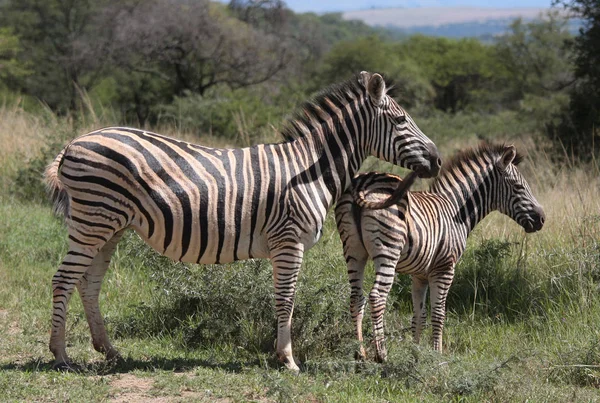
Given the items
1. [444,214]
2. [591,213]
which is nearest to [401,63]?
[591,213]

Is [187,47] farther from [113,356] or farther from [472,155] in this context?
[113,356]

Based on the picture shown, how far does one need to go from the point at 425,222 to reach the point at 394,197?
25.1 inches

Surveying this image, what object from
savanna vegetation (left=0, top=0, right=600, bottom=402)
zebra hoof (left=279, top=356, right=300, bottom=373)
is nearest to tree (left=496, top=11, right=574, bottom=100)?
savanna vegetation (left=0, top=0, right=600, bottom=402)

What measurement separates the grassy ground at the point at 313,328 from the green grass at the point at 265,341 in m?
0.02

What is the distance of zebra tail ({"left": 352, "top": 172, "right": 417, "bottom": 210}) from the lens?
20.3ft

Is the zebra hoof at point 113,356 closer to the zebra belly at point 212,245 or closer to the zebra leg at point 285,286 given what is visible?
the zebra belly at point 212,245

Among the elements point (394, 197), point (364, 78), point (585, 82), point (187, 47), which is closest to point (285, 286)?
point (394, 197)

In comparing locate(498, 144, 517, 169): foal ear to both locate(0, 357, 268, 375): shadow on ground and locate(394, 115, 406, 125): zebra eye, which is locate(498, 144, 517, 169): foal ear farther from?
locate(0, 357, 268, 375): shadow on ground

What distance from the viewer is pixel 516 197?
289 inches

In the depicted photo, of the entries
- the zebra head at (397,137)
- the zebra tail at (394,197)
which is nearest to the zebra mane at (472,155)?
the zebra head at (397,137)

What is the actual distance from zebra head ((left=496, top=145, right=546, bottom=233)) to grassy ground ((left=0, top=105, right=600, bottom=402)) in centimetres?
103

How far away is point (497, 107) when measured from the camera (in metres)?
40.0

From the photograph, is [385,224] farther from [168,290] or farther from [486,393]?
[168,290]

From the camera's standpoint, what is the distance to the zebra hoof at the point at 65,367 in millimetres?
5978
